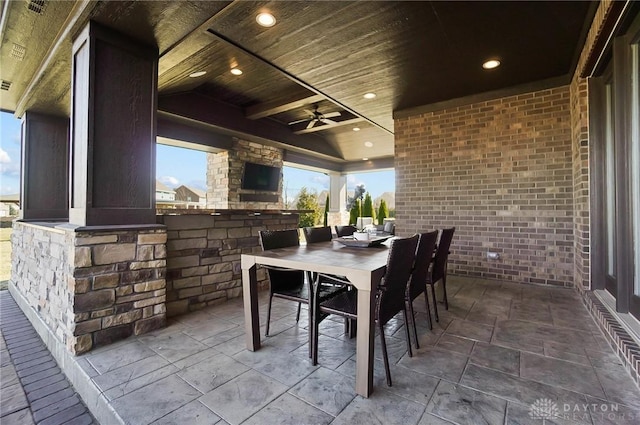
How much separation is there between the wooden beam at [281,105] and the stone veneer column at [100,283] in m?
3.29

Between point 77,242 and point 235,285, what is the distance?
166 centimetres

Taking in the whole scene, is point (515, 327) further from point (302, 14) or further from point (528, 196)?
point (302, 14)

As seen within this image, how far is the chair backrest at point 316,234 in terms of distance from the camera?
3.00 meters

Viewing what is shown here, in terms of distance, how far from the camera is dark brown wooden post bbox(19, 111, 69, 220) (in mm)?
4102

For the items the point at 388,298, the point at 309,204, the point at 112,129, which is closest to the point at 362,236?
the point at 388,298

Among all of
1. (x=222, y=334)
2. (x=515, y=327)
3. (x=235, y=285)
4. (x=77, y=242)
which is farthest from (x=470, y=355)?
(x=77, y=242)

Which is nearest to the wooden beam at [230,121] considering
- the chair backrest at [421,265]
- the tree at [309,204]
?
the tree at [309,204]

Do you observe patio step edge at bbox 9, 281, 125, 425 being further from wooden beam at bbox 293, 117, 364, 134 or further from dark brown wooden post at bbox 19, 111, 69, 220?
wooden beam at bbox 293, 117, 364, 134

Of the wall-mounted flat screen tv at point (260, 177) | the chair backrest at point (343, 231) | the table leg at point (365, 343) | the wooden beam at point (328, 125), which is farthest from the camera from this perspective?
the wall-mounted flat screen tv at point (260, 177)

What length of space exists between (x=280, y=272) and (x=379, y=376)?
3.56 feet

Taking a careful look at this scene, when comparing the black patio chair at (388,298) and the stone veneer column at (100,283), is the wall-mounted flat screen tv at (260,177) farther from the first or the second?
the black patio chair at (388,298)

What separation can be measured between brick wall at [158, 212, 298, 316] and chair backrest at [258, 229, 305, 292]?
3.26ft

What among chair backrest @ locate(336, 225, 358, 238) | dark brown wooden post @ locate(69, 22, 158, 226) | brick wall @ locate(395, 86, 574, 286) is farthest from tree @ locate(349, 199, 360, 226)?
dark brown wooden post @ locate(69, 22, 158, 226)

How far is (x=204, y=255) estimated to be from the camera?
3.17m
